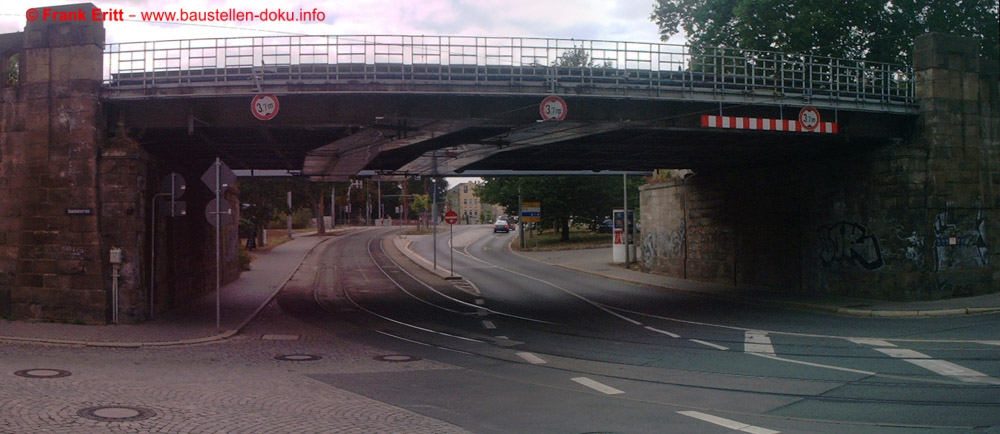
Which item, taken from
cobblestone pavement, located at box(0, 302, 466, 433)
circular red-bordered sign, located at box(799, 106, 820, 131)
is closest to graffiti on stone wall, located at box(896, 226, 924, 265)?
circular red-bordered sign, located at box(799, 106, 820, 131)

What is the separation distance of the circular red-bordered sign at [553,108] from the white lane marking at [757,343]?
5.69m

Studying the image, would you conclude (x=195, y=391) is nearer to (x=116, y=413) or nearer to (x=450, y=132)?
(x=116, y=413)

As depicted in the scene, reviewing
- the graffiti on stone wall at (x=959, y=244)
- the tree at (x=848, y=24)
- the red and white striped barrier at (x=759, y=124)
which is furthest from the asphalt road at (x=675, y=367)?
the tree at (x=848, y=24)

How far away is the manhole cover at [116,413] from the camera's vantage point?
7535 mm

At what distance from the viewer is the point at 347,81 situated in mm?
15852

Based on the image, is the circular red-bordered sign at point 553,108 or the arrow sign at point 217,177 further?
the circular red-bordered sign at point 553,108

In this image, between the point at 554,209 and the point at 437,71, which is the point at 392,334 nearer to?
the point at 437,71

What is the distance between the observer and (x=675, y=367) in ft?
37.2

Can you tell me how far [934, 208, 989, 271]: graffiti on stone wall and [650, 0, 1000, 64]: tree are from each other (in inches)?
425

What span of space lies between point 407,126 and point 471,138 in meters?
2.24

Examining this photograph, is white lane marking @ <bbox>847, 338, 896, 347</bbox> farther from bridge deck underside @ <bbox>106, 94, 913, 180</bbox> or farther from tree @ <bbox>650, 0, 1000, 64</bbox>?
tree @ <bbox>650, 0, 1000, 64</bbox>

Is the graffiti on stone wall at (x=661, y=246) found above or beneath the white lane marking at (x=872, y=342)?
above

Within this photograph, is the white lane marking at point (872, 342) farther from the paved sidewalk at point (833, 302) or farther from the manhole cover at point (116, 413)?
the manhole cover at point (116, 413)

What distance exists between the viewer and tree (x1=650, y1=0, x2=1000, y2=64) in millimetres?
28719
